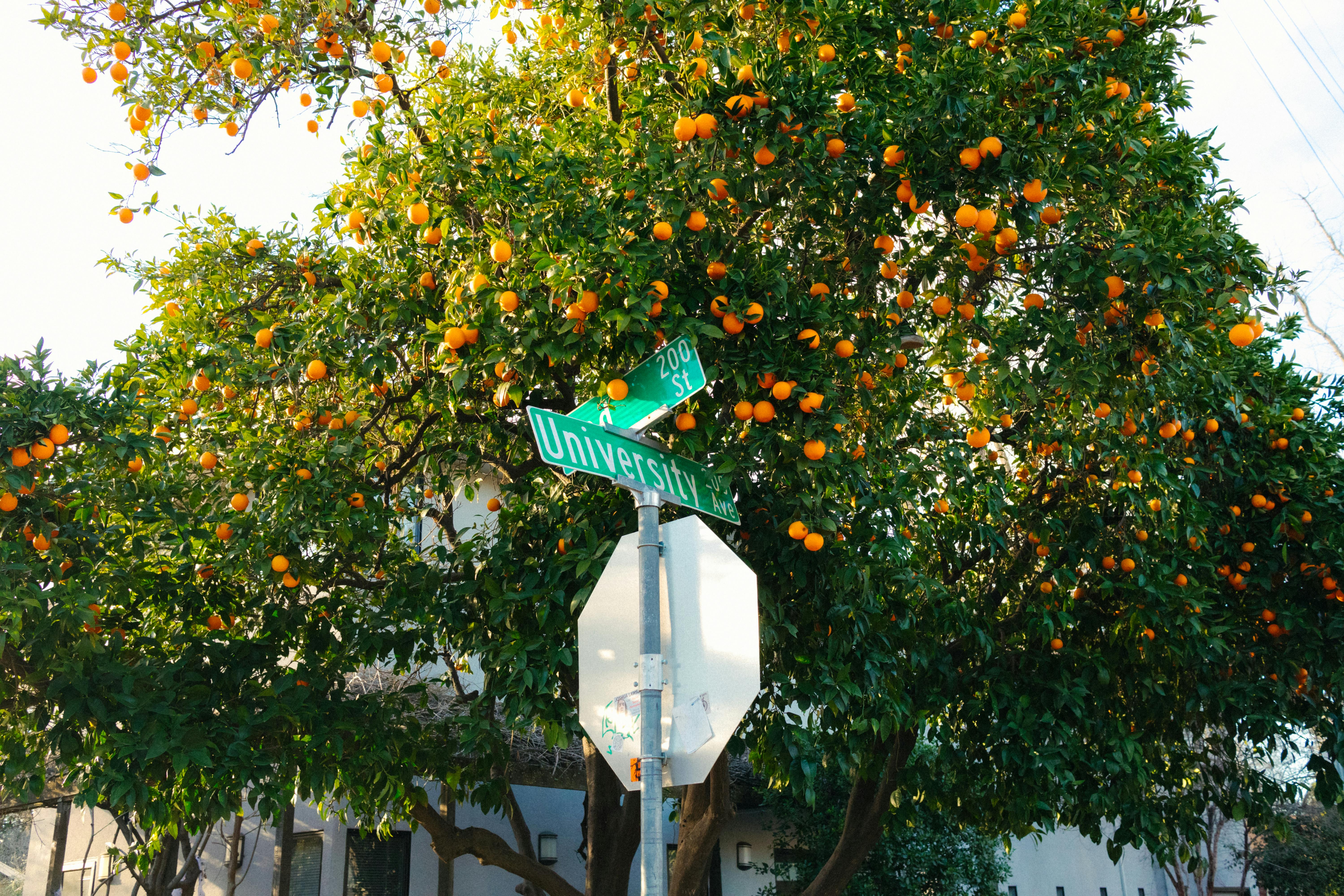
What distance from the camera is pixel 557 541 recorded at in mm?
5742

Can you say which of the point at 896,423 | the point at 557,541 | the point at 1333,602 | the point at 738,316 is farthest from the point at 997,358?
the point at 1333,602

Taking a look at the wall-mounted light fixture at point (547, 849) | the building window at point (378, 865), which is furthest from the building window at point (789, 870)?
the building window at point (378, 865)

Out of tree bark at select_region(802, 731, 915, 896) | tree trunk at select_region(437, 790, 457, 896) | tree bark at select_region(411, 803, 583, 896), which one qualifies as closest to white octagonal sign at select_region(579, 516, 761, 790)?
tree bark at select_region(411, 803, 583, 896)

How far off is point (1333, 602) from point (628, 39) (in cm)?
640

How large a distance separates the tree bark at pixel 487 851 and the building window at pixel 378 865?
3.68m

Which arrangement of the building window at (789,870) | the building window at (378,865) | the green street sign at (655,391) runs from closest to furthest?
the green street sign at (655,391), the building window at (378,865), the building window at (789,870)

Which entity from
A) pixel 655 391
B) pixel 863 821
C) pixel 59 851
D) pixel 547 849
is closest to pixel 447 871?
pixel 547 849

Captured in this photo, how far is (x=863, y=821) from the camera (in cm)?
803

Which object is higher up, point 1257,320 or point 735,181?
point 735,181

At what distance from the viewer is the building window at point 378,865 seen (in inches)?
430

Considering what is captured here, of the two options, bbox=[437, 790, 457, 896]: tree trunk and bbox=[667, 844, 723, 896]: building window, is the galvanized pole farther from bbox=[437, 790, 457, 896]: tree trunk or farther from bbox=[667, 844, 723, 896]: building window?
bbox=[667, 844, 723, 896]: building window

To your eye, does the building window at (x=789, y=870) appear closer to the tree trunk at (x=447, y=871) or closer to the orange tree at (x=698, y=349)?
the tree trunk at (x=447, y=871)

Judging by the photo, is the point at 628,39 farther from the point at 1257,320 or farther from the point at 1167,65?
the point at 1257,320

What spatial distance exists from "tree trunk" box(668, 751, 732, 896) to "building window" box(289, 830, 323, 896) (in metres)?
5.62
